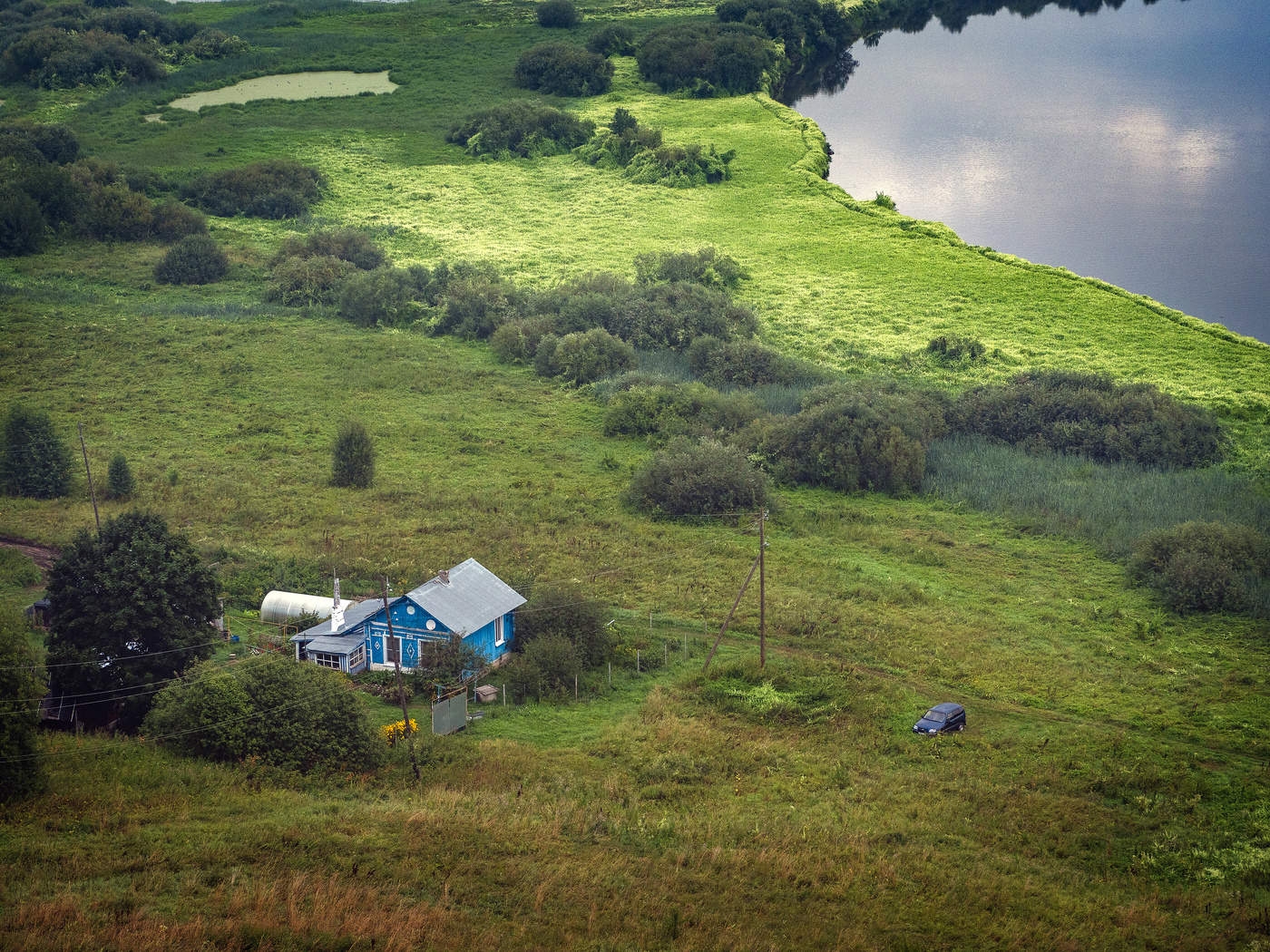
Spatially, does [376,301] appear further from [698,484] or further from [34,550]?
[34,550]

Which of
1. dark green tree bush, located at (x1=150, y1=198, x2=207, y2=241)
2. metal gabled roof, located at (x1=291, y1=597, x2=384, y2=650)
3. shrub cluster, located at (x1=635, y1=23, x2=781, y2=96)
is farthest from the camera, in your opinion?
shrub cluster, located at (x1=635, y1=23, x2=781, y2=96)

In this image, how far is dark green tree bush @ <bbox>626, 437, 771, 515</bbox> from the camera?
39.1 m

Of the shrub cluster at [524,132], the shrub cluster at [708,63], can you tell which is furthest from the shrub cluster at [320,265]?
the shrub cluster at [708,63]

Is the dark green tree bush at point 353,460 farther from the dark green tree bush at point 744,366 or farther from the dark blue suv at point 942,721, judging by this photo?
the dark blue suv at point 942,721

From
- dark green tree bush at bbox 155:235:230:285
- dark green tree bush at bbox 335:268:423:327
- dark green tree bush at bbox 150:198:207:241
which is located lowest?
dark green tree bush at bbox 335:268:423:327

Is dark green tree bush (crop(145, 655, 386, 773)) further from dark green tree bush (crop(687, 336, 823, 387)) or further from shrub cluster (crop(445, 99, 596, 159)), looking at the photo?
shrub cluster (crop(445, 99, 596, 159))

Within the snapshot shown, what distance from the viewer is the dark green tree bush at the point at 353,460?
132ft

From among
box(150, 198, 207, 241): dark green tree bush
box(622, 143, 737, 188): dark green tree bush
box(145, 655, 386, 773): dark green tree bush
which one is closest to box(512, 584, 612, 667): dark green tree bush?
box(145, 655, 386, 773): dark green tree bush

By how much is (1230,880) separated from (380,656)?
19064 millimetres

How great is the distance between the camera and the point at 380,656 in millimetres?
29594

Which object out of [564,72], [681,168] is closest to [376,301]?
[681,168]

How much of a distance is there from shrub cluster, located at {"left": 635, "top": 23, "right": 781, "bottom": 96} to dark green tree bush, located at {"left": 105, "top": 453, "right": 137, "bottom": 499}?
60.7 meters

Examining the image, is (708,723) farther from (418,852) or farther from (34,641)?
(34,641)

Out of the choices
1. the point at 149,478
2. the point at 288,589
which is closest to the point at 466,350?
the point at 149,478
